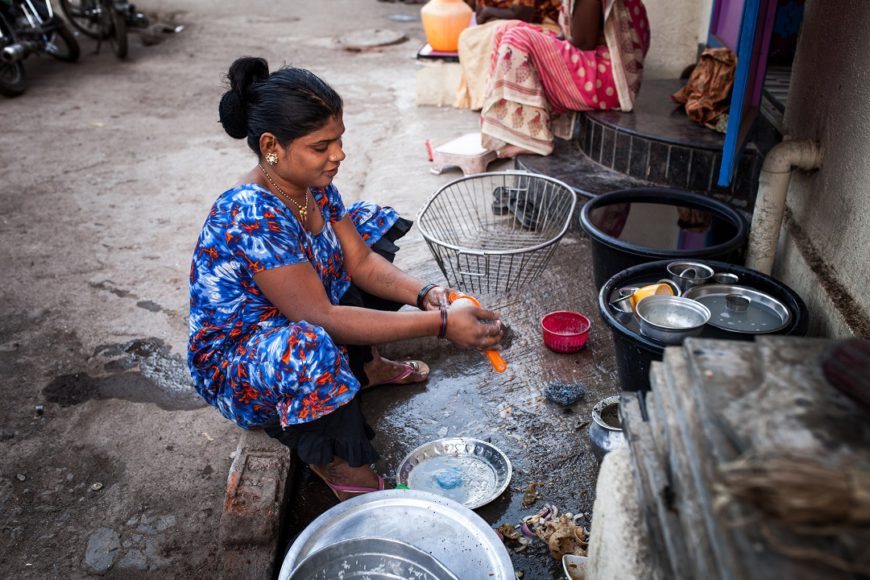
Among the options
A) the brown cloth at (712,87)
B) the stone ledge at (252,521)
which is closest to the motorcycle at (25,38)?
the brown cloth at (712,87)

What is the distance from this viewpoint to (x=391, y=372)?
A: 110 inches

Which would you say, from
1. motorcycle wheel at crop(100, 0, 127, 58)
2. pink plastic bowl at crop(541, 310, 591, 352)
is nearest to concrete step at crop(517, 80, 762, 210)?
pink plastic bowl at crop(541, 310, 591, 352)

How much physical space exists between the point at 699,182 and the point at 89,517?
3.23 metres

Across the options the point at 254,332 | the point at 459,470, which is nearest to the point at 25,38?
the point at 254,332

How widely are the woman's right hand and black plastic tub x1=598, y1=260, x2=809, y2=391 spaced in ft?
1.20

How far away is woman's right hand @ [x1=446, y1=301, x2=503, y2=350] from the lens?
2.13 meters

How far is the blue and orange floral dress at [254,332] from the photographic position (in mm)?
2043

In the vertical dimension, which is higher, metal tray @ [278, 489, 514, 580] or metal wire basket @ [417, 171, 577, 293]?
metal tray @ [278, 489, 514, 580]

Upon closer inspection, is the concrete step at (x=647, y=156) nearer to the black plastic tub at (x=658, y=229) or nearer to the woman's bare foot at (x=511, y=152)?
the woman's bare foot at (x=511, y=152)

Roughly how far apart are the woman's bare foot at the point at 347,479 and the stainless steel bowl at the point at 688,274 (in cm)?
119

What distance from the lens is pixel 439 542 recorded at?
5.93 feet

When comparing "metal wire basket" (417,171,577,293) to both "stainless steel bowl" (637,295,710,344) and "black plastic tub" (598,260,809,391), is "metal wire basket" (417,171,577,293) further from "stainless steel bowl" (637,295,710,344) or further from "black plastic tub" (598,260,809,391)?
"stainless steel bowl" (637,295,710,344)

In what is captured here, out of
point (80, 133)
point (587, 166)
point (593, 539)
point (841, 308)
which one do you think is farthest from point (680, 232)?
point (80, 133)

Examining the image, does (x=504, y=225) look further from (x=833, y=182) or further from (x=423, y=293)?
(x=833, y=182)
